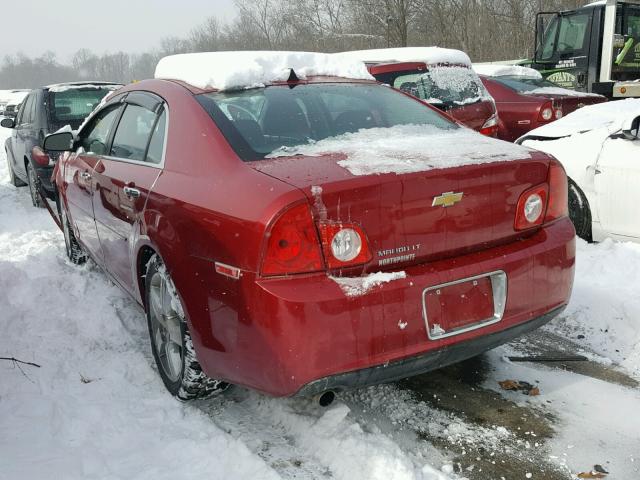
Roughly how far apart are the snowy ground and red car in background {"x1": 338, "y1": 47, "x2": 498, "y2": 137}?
3626mm

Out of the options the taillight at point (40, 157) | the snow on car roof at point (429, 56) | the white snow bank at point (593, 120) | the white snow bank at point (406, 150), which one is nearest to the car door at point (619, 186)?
the white snow bank at point (593, 120)

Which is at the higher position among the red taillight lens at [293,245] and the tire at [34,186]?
the red taillight lens at [293,245]

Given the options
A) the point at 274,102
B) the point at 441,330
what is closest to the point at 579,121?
the point at 274,102

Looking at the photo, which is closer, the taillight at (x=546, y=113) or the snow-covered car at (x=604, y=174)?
the snow-covered car at (x=604, y=174)

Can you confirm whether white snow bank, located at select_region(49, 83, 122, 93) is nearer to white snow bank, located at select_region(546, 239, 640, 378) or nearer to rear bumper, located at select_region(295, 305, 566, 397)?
white snow bank, located at select_region(546, 239, 640, 378)

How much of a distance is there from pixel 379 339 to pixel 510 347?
1620mm

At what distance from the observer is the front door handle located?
10.4ft

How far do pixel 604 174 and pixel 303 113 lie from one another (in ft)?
9.54

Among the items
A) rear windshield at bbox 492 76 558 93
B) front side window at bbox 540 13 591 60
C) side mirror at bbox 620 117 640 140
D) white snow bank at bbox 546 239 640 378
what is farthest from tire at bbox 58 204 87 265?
front side window at bbox 540 13 591 60

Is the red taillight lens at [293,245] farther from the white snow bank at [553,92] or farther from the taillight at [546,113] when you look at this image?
the white snow bank at [553,92]

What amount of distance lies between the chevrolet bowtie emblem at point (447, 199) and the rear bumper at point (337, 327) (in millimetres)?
240

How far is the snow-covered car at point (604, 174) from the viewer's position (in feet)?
15.3

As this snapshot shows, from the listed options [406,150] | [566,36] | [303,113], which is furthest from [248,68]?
[566,36]

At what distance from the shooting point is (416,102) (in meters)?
3.69
